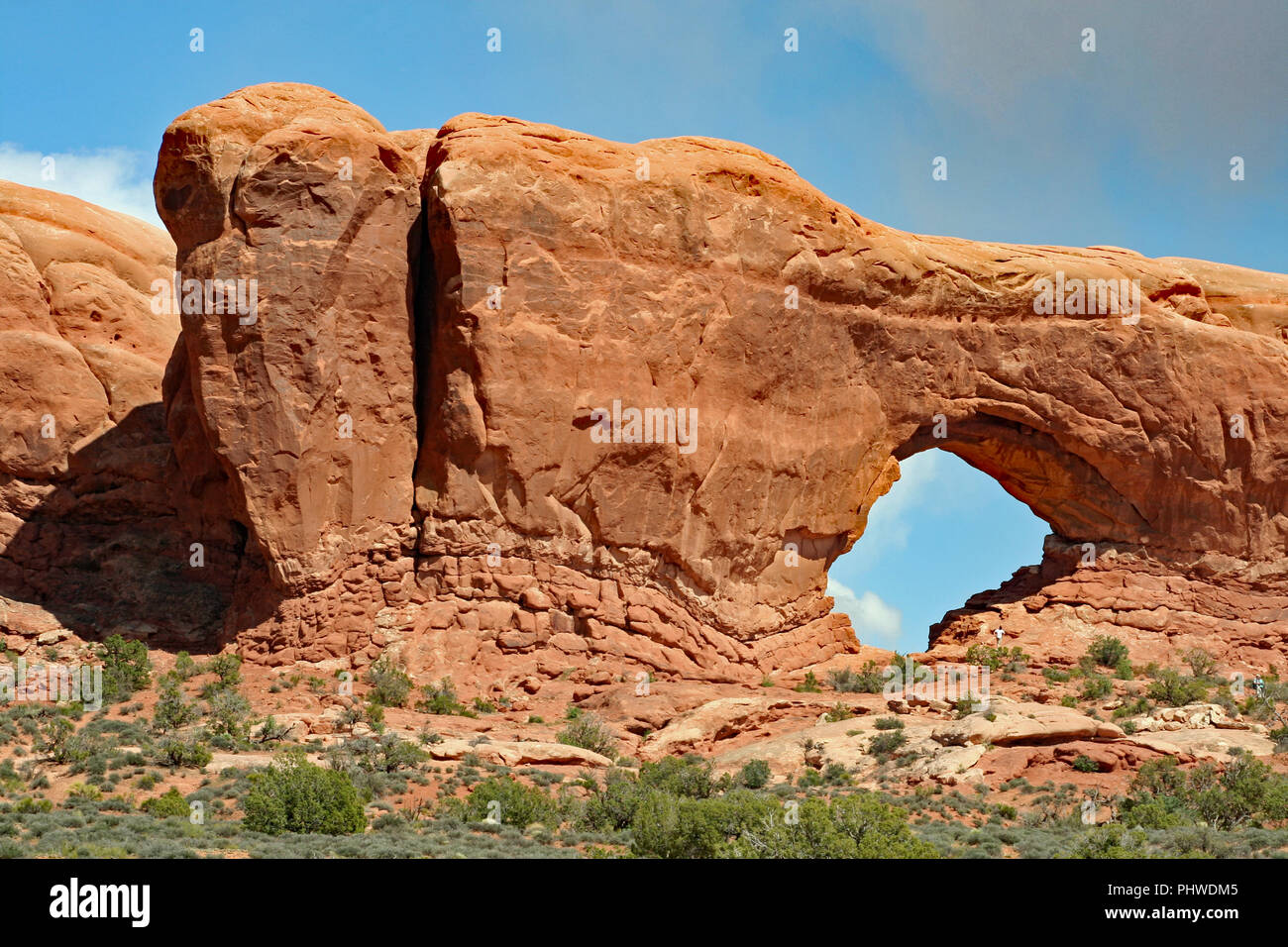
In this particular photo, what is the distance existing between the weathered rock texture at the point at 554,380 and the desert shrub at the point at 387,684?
1.58 feet

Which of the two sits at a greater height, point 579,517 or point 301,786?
point 579,517

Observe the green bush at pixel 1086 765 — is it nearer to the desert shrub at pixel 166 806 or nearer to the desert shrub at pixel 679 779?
the desert shrub at pixel 679 779

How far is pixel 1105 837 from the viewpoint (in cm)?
1473

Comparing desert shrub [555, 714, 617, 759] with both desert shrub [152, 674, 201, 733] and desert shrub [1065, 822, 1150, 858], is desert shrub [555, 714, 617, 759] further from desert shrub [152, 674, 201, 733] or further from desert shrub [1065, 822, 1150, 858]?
desert shrub [1065, 822, 1150, 858]

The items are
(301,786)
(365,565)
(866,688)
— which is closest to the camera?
(301,786)

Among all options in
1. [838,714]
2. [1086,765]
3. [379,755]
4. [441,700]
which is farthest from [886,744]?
[379,755]

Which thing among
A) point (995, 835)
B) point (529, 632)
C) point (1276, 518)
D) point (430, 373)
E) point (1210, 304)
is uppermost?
point (1210, 304)

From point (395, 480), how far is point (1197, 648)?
14941 millimetres

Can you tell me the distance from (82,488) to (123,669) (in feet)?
16.5

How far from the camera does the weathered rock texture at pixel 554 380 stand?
22.5 metres

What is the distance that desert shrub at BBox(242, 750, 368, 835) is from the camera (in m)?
15.4

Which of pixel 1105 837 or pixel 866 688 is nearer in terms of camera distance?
pixel 1105 837

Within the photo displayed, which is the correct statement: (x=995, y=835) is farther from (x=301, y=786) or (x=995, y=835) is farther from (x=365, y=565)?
(x=365, y=565)
